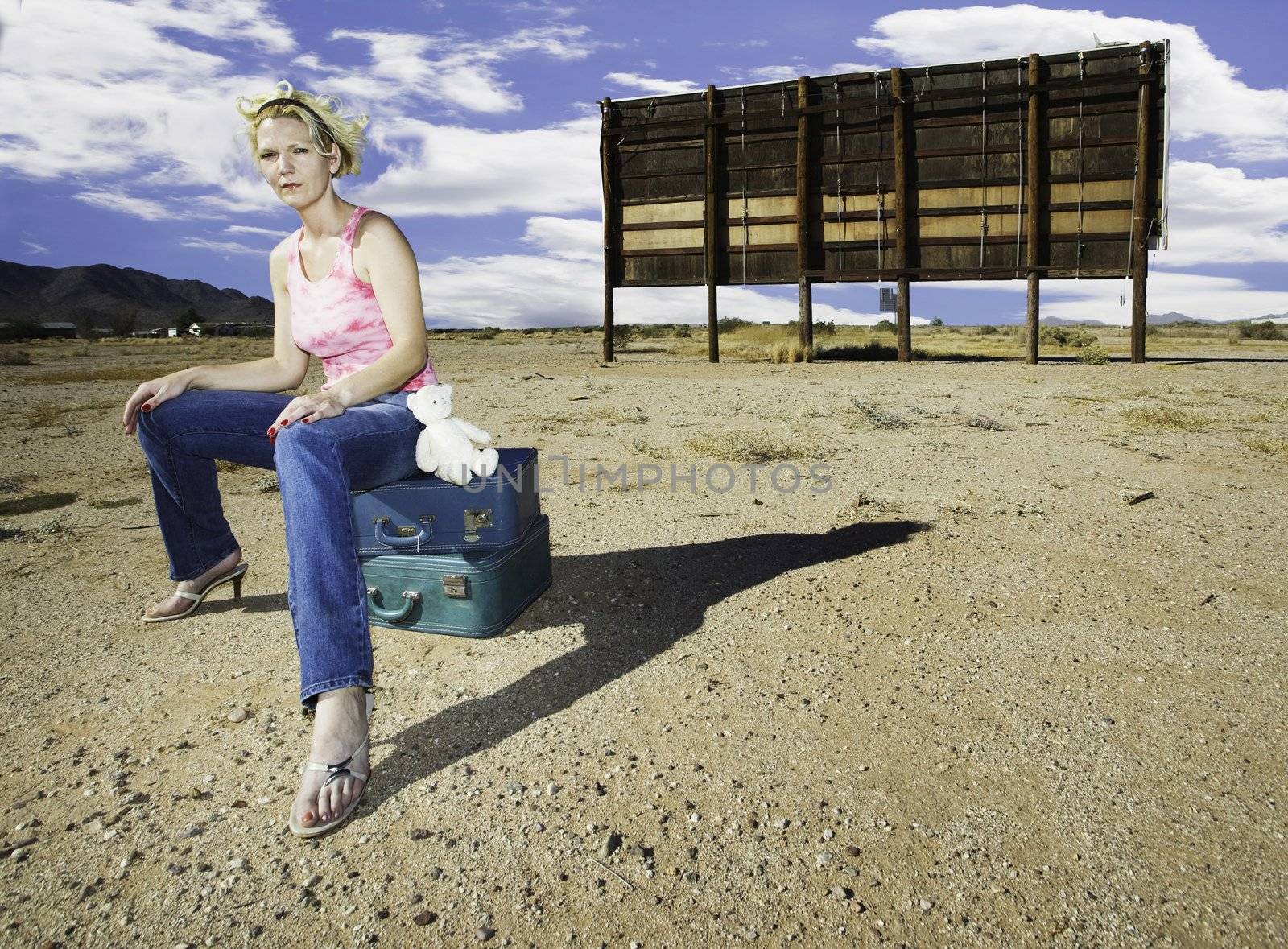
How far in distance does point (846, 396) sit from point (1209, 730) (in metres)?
7.74

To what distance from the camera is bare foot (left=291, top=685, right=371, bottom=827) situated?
2.07 meters

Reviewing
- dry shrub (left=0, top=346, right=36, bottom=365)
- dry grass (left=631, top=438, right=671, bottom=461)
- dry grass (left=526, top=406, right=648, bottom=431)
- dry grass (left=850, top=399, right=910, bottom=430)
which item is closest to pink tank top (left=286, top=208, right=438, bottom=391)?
dry grass (left=631, top=438, right=671, bottom=461)

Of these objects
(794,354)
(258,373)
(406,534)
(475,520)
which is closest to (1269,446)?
(475,520)

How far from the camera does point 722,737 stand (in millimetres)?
2455

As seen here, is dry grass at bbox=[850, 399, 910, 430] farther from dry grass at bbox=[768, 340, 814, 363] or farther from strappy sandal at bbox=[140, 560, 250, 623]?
dry grass at bbox=[768, 340, 814, 363]

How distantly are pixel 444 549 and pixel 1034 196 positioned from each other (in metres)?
14.4

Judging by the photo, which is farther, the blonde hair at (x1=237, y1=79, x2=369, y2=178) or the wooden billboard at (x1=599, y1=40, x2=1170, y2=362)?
the wooden billboard at (x1=599, y1=40, x2=1170, y2=362)

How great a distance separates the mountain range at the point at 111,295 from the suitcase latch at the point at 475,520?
376ft

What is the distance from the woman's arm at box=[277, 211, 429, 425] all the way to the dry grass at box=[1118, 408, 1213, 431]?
702 cm

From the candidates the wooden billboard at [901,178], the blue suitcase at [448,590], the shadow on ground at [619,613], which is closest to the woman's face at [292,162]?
the blue suitcase at [448,590]

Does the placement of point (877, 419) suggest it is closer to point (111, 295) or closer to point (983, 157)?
point (983, 157)

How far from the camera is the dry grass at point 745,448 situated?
6371mm

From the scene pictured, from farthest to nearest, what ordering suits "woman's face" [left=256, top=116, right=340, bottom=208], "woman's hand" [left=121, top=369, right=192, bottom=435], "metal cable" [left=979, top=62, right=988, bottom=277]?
"metal cable" [left=979, top=62, right=988, bottom=277], "woman's hand" [left=121, top=369, right=192, bottom=435], "woman's face" [left=256, top=116, right=340, bottom=208]

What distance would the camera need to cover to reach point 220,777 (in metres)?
2.31
